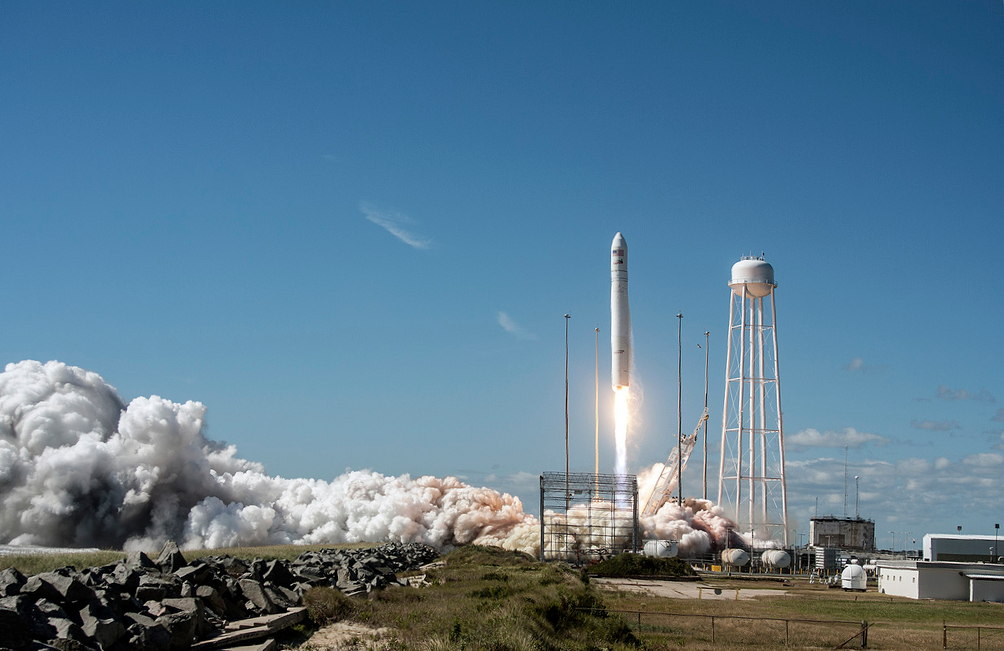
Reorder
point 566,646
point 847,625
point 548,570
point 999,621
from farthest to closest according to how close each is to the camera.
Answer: point 548,570 < point 999,621 < point 847,625 < point 566,646

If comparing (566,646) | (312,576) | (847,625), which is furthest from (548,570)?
(566,646)

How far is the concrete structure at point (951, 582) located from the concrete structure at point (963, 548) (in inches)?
1733

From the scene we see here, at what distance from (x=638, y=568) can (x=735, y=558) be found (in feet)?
45.5

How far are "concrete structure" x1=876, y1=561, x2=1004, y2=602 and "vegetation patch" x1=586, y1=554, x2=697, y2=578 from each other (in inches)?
516

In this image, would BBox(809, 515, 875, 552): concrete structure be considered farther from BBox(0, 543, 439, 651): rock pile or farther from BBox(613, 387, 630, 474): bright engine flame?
BBox(0, 543, 439, 651): rock pile

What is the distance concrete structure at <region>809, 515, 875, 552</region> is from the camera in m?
97.2

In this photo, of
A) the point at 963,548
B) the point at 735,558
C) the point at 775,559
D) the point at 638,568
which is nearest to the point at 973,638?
the point at 638,568

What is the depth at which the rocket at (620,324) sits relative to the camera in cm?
7581

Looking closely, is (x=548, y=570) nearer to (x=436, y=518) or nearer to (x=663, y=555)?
(x=663, y=555)

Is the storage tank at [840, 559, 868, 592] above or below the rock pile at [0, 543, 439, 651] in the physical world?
below

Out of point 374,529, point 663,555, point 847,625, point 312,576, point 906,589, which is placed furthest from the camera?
point 374,529

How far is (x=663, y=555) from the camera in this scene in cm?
7562

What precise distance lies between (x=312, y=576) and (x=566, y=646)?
8.43 meters

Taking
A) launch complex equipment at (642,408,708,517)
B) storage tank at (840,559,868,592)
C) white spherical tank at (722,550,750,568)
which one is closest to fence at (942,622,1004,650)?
storage tank at (840,559,868,592)
